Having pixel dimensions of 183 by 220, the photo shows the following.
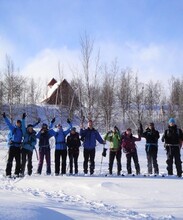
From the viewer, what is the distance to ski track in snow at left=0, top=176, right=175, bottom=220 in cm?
633

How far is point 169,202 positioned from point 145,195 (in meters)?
0.65

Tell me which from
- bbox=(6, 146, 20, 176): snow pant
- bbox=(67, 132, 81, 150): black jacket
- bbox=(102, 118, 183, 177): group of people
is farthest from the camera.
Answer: bbox=(67, 132, 81, 150): black jacket

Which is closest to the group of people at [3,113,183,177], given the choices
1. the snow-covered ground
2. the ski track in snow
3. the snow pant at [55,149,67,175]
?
the snow pant at [55,149,67,175]

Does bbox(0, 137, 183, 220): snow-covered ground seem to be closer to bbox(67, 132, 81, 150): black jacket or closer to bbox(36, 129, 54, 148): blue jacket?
bbox(36, 129, 54, 148): blue jacket

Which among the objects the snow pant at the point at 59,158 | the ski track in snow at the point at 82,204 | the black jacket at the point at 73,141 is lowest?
the ski track in snow at the point at 82,204

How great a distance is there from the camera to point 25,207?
546cm

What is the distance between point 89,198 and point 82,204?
64 cm

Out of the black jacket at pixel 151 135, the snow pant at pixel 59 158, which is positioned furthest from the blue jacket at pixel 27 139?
the black jacket at pixel 151 135

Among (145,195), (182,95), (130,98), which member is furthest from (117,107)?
(145,195)

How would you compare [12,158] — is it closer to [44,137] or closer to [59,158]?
[44,137]

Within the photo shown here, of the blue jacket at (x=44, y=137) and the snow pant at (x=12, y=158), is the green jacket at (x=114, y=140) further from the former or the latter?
the snow pant at (x=12, y=158)

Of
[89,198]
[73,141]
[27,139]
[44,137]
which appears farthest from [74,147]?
[89,198]

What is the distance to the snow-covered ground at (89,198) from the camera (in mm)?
5559

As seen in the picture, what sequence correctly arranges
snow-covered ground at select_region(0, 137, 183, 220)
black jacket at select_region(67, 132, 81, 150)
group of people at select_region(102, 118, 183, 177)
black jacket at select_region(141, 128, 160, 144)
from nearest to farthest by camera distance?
snow-covered ground at select_region(0, 137, 183, 220) → group of people at select_region(102, 118, 183, 177) → black jacket at select_region(141, 128, 160, 144) → black jacket at select_region(67, 132, 81, 150)
